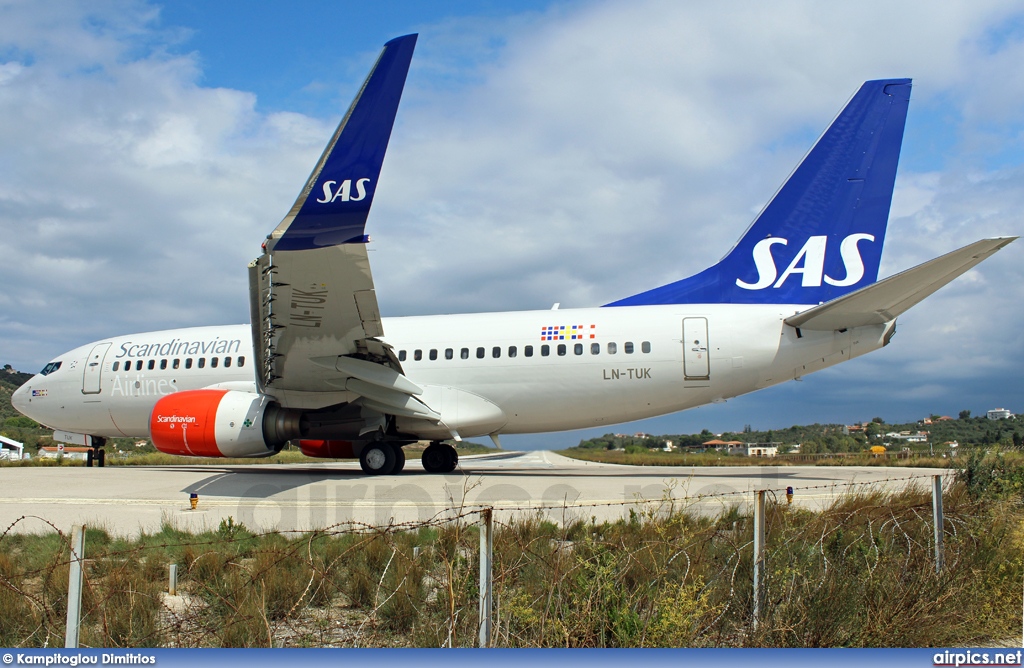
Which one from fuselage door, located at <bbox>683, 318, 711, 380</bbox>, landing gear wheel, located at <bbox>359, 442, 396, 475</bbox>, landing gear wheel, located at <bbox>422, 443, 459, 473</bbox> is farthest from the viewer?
landing gear wheel, located at <bbox>422, 443, 459, 473</bbox>

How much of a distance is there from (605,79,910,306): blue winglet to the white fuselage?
90 centimetres

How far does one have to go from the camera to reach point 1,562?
20.9 ft

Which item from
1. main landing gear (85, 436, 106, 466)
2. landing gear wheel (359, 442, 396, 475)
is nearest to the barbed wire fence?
landing gear wheel (359, 442, 396, 475)

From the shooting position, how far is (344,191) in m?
9.85

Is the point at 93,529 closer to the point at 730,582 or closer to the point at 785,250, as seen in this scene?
the point at 730,582

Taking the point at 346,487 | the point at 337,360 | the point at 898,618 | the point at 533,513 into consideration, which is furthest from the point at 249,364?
the point at 898,618

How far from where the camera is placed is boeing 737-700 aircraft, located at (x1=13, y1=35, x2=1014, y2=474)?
13398 mm

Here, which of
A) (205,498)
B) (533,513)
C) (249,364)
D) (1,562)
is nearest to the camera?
(1,562)

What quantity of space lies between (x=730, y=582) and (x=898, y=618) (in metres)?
1.11

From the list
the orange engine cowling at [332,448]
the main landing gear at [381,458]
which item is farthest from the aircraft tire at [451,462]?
the orange engine cowling at [332,448]

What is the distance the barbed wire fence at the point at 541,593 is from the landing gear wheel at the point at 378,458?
26.1 feet

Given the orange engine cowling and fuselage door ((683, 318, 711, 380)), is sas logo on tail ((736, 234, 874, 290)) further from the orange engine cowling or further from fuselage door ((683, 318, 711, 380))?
the orange engine cowling

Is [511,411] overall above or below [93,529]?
above

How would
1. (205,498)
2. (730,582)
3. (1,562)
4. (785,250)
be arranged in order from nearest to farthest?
(730,582), (1,562), (205,498), (785,250)
